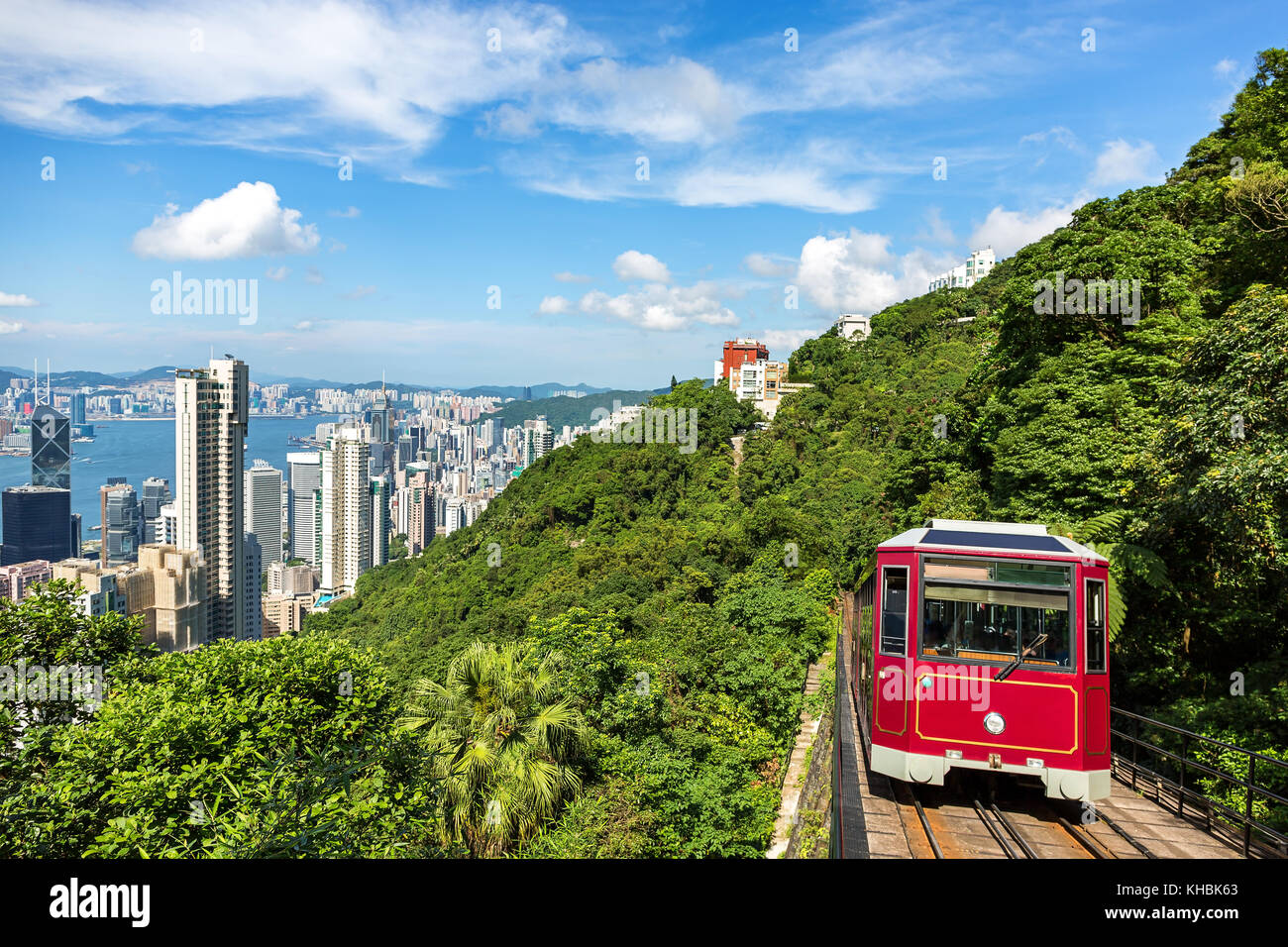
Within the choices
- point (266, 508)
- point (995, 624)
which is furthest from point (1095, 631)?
point (266, 508)

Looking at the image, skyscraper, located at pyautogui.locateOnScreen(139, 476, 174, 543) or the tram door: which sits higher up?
the tram door

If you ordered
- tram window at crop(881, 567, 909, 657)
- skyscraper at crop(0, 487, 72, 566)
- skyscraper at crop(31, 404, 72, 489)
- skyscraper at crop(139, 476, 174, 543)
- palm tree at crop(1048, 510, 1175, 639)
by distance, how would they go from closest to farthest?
1. tram window at crop(881, 567, 909, 657)
2. palm tree at crop(1048, 510, 1175, 639)
3. skyscraper at crop(0, 487, 72, 566)
4. skyscraper at crop(31, 404, 72, 489)
5. skyscraper at crop(139, 476, 174, 543)

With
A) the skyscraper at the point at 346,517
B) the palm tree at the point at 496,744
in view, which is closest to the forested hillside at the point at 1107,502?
the palm tree at the point at 496,744

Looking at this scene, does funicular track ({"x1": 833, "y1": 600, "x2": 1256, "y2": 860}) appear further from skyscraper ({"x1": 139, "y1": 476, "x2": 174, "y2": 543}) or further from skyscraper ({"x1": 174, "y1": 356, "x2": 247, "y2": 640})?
skyscraper ({"x1": 139, "y1": 476, "x2": 174, "y2": 543})

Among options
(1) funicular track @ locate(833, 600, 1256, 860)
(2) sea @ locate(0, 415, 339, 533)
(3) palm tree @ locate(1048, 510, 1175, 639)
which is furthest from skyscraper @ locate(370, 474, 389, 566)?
(1) funicular track @ locate(833, 600, 1256, 860)

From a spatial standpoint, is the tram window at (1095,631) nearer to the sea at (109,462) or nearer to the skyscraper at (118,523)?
the skyscraper at (118,523)
